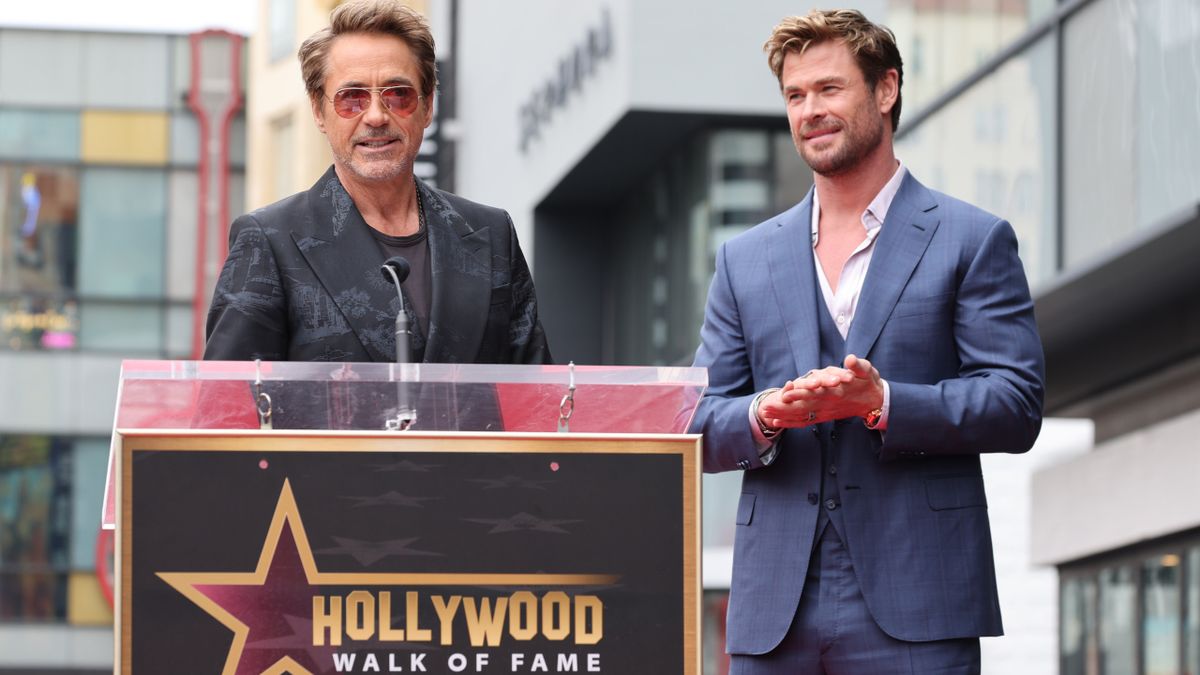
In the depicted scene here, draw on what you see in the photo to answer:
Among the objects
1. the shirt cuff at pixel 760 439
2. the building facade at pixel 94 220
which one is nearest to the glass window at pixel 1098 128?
the shirt cuff at pixel 760 439

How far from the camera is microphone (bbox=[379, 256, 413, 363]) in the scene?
374 centimetres

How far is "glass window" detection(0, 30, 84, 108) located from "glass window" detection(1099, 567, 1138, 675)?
27232 millimetres

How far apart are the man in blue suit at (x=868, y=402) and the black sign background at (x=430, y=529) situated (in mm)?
744

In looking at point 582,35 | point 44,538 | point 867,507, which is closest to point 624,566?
point 867,507

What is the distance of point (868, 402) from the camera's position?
417cm

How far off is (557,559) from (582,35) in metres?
20.0

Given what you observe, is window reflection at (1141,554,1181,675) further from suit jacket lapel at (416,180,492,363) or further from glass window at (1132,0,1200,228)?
suit jacket lapel at (416,180,492,363)

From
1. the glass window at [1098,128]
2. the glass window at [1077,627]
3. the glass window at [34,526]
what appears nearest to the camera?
the glass window at [1098,128]

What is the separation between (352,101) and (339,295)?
371mm

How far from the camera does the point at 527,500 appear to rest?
3486 mm

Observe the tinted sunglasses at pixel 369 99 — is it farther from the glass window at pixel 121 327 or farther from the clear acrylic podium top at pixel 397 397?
the glass window at pixel 121 327

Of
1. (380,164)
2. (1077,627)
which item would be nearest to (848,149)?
(380,164)

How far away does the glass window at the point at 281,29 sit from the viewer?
3962 centimetres

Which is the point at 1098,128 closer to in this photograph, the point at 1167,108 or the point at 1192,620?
the point at 1167,108
